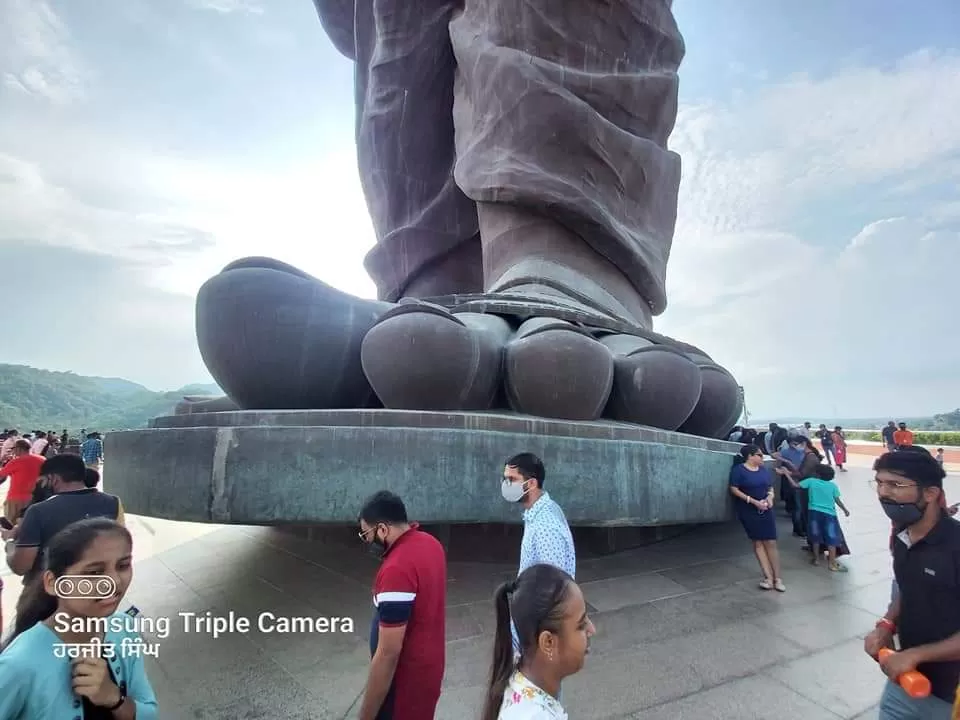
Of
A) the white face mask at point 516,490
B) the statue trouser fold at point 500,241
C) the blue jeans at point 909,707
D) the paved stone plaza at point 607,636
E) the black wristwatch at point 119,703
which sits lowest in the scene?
the paved stone plaza at point 607,636

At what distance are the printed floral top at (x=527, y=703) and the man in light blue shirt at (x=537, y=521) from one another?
69cm

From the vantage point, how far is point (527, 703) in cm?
109

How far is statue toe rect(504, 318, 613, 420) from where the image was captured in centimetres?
306

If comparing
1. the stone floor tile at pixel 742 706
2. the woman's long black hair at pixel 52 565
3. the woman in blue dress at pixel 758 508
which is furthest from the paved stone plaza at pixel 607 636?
the woman's long black hair at pixel 52 565

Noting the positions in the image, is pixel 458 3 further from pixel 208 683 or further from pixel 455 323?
pixel 208 683

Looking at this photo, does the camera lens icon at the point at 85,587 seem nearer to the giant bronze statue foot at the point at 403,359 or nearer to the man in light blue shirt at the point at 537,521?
the man in light blue shirt at the point at 537,521

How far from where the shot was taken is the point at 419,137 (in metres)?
7.42

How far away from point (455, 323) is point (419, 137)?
5.28 meters

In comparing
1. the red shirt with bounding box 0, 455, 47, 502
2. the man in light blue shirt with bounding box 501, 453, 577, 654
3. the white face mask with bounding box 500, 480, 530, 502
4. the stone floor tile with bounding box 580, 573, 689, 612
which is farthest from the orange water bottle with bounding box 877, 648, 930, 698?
the red shirt with bounding box 0, 455, 47, 502

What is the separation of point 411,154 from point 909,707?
7.32 metres

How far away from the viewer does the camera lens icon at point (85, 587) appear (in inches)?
46.1

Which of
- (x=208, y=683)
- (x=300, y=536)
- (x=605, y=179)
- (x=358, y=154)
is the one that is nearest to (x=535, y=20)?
(x=605, y=179)

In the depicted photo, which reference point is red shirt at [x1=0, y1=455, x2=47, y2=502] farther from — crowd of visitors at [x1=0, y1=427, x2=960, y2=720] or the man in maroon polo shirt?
the man in maroon polo shirt

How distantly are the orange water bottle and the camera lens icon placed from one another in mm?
1934
